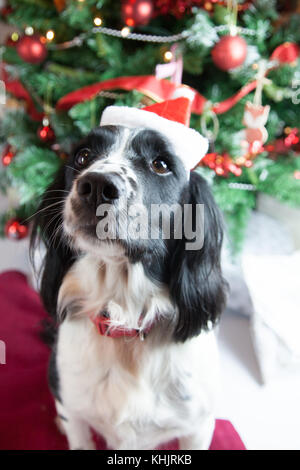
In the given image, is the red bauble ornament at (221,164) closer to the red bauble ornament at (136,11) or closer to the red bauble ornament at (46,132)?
the red bauble ornament at (136,11)

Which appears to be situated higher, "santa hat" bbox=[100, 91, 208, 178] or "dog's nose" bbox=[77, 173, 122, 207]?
"santa hat" bbox=[100, 91, 208, 178]

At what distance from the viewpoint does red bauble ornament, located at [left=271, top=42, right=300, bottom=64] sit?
1.37 metres

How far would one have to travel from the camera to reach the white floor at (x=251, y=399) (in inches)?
34.5

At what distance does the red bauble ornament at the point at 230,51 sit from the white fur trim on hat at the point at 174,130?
550 mm

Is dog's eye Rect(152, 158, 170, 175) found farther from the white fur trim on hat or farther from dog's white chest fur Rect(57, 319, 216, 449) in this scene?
dog's white chest fur Rect(57, 319, 216, 449)

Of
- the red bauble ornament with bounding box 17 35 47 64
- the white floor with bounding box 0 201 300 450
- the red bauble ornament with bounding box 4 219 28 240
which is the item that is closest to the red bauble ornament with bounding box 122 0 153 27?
the red bauble ornament with bounding box 17 35 47 64

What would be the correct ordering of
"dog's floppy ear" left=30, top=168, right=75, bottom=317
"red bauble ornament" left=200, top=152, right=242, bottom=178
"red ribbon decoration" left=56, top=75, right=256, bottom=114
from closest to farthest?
"dog's floppy ear" left=30, top=168, right=75, bottom=317
"red ribbon decoration" left=56, top=75, right=256, bottom=114
"red bauble ornament" left=200, top=152, right=242, bottom=178

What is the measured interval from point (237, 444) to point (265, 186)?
100 cm

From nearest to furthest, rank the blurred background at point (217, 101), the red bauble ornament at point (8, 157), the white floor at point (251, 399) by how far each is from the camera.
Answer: the white floor at point (251, 399), the blurred background at point (217, 101), the red bauble ornament at point (8, 157)

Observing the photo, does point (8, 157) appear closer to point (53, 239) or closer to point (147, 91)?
point (147, 91)

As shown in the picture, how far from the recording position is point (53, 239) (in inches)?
39.3

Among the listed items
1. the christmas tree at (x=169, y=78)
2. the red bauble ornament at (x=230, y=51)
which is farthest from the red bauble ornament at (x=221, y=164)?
the red bauble ornament at (x=230, y=51)

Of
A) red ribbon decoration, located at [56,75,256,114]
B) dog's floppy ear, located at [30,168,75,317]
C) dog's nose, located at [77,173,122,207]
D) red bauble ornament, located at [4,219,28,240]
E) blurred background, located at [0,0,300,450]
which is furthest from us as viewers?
red bauble ornament, located at [4,219,28,240]

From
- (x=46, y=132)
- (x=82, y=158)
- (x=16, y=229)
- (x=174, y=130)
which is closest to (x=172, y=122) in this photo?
(x=174, y=130)
